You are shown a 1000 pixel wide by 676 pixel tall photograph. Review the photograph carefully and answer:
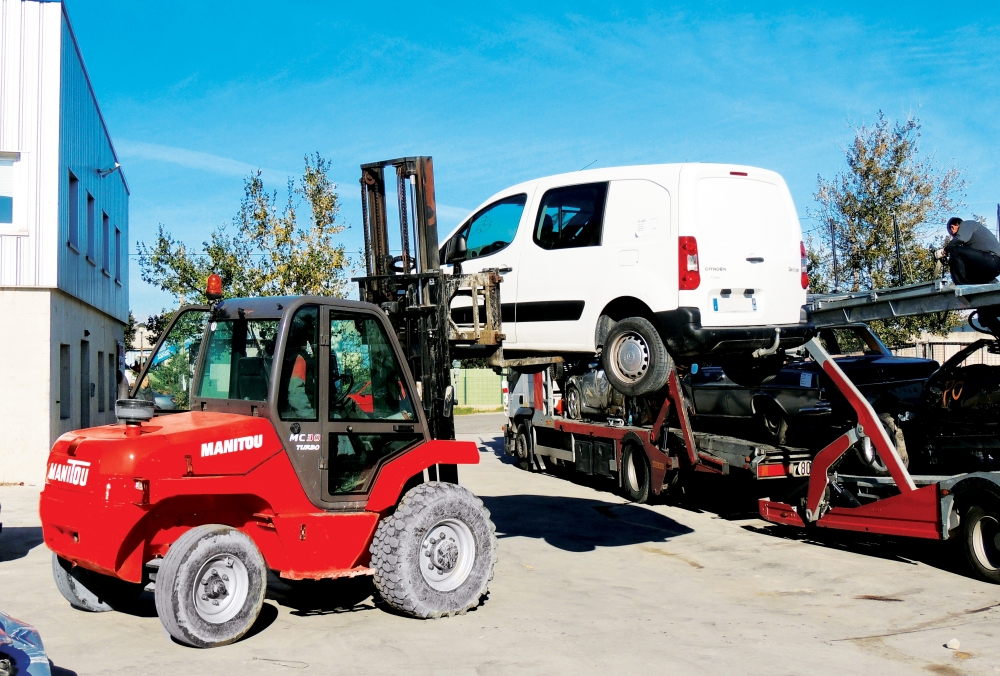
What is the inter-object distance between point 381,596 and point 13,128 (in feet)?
38.2

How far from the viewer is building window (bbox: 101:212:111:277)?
70.3ft

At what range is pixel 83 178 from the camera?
1784cm

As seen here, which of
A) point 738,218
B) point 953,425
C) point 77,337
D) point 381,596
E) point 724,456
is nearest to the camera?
point 381,596

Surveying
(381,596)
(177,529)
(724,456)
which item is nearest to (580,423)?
(724,456)

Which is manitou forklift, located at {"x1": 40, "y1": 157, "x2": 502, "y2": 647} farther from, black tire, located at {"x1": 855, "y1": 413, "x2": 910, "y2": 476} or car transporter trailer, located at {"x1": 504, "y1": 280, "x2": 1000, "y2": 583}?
black tire, located at {"x1": 855, "y1": 413, "x2": 910, "y2": 476}

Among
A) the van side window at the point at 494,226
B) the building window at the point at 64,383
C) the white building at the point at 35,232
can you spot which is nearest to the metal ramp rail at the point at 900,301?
the van side window at the point at 494,226

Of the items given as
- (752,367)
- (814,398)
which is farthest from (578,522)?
(752,367)

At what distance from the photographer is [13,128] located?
573 inches

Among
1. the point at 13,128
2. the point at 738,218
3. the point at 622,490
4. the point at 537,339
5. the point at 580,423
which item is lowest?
the point at 622,490

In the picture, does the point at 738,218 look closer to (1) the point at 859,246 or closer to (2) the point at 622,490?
(2) the point at 622,490

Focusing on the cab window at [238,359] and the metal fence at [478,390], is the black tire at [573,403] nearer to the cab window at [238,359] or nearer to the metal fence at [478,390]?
the cab window at [238,359]

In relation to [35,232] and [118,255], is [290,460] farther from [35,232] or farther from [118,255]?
[118,255]

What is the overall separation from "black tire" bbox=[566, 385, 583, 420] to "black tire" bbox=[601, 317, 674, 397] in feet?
25.9

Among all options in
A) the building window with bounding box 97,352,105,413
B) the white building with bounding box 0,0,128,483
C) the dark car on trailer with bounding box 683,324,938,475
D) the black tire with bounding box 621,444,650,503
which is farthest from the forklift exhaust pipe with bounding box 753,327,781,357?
the building window with bounding box 97,352,105,413
